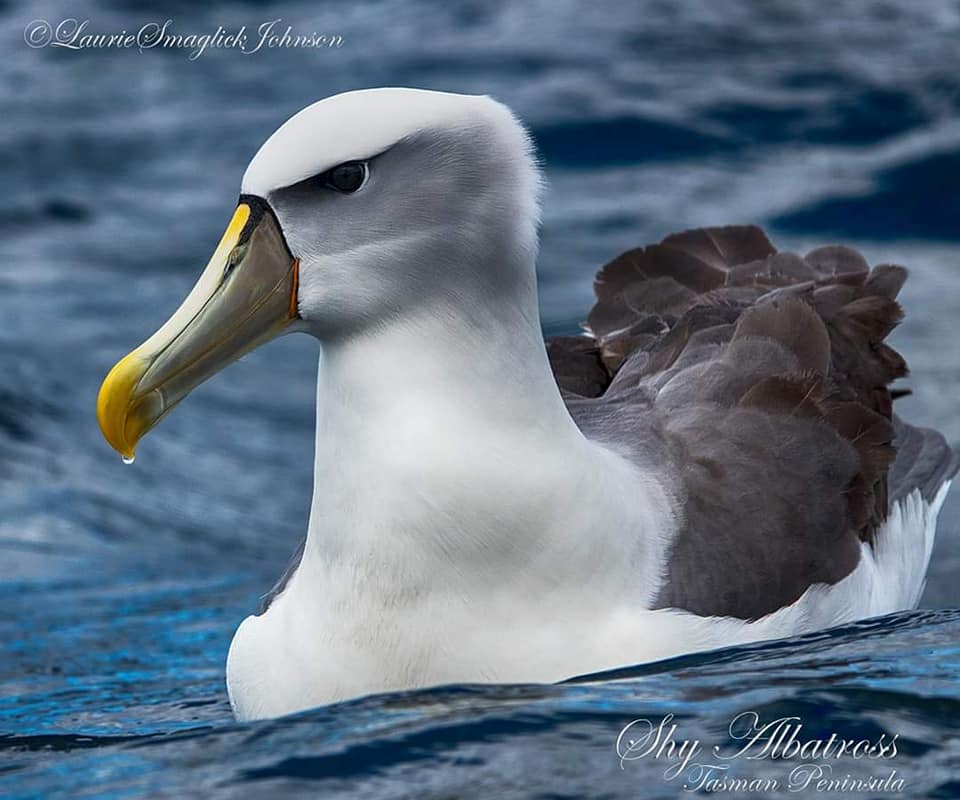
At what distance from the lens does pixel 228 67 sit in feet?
45.0

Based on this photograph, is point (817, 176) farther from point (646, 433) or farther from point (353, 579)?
point (353, 579)

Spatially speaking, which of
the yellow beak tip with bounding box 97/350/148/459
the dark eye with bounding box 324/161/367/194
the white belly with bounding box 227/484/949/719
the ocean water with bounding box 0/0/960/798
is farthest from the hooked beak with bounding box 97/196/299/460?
the ocean water with bounding box 0/0/960/798

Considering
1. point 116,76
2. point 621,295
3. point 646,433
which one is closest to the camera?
point 646,433

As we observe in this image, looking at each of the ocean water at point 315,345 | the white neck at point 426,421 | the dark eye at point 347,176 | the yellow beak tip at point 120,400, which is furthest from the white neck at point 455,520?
the yellow beak tip at point 120,400

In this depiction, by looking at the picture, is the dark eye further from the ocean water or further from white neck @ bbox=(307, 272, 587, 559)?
the ocean water

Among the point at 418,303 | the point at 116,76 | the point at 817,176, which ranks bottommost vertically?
the point at 817,176

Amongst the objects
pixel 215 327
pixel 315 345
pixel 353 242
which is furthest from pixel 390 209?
pixel 315 345

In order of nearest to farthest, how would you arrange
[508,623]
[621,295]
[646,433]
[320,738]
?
1. [320,738]
2. [508,623]
3. [646,433]
4. [621,295]

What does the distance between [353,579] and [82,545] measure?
3742mm

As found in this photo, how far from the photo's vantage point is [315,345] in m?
10.4

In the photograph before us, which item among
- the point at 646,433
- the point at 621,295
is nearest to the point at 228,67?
the point at 621,295

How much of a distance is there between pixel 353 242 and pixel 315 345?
18.8ft

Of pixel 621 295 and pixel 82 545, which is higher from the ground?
pixel 621 295

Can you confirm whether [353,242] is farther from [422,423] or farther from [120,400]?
[120,400]
